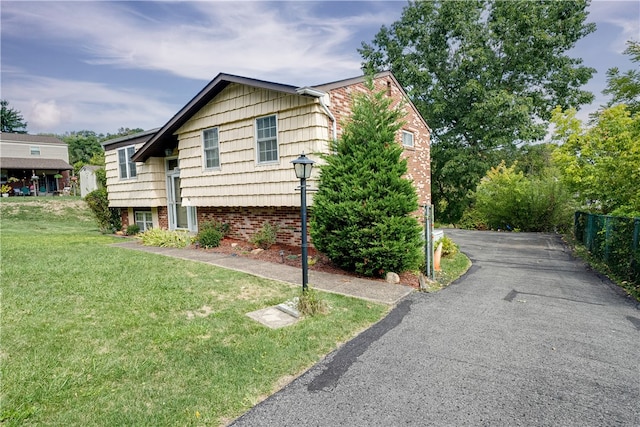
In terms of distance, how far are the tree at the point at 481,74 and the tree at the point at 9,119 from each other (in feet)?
200

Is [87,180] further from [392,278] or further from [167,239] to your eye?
[392,278]

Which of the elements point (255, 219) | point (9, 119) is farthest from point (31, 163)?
point (255, 219)

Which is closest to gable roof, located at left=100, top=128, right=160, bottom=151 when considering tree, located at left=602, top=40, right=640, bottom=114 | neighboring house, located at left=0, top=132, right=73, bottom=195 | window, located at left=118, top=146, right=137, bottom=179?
window, located at left=118, top=146, right=137, bottom=179

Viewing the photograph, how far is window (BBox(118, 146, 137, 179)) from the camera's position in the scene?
1395cm

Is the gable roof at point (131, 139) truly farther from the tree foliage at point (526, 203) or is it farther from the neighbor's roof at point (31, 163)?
the neighbor's roof at point (31, 163)

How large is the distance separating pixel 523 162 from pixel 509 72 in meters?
11.0

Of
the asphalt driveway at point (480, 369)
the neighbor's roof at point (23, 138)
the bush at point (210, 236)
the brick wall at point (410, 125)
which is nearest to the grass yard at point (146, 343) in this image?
the asphalt driveway at point (480, 369)

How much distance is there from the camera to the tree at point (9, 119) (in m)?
52.7

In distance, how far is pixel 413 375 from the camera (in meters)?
3.44

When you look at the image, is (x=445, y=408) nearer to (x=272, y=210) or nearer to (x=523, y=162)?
(x=272, y=210)

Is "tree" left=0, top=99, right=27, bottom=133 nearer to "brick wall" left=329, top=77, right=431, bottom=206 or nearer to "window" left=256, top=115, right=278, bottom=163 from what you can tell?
"window" left=256, top=115, right=278, bottom=163

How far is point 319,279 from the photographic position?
694cm

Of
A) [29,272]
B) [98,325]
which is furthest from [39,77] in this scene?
[98,325]

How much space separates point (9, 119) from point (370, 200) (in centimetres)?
7028
